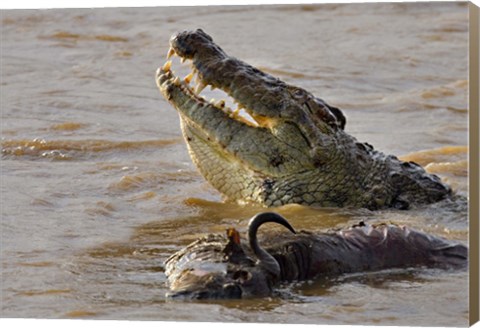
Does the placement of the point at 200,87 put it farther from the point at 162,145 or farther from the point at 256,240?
the point at 256,240

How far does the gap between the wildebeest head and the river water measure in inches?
2.6

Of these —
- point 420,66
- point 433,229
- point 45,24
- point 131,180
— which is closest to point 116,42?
point 45,24

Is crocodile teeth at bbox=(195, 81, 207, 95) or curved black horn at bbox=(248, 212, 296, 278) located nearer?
curved black horn at bbox=(248, 212, 296, 278)

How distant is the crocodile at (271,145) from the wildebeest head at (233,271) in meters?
1.95

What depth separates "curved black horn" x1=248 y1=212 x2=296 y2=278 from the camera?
5.88 m

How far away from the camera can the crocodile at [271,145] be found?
8016mm

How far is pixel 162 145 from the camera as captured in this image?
10266 millimetres

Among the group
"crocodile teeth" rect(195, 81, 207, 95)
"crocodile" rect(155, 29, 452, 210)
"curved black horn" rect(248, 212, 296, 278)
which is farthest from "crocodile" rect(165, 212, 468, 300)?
"crocodile teeth" rect(195, 81, 207, 95)

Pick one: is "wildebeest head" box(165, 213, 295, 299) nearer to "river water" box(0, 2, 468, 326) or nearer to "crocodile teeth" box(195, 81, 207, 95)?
"river water" box(0, 2, 468, 326)

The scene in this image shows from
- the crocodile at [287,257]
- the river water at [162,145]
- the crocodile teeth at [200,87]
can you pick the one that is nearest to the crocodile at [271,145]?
the crocodile teeth at [200,87]

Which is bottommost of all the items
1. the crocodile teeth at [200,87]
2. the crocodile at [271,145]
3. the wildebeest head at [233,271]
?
the wildebeest head at [233,271]

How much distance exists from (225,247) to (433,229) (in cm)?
192

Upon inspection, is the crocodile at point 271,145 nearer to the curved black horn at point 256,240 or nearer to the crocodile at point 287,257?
the crocodile at point 287,257

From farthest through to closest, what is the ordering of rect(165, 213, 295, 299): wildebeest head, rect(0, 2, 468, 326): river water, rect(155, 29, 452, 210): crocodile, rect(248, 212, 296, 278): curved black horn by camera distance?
rect(155, 29, 452, 210): crocodile, rect(0, 2, 468, 326): river water, rect(165, 213, 295, 299): wildebeest head, rect(248, 212, 296, 278): curved black horn
